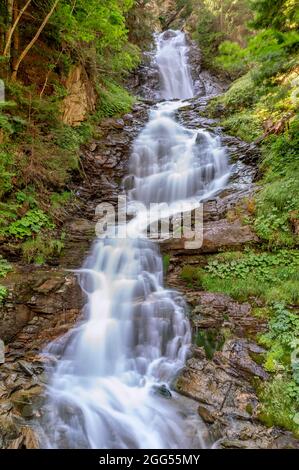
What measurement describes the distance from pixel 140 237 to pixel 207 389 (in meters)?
3.68

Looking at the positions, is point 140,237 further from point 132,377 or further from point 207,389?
point 207,389

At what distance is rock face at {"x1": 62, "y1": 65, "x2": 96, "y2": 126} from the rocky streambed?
260 cm

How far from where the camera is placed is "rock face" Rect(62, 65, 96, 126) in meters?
10.0

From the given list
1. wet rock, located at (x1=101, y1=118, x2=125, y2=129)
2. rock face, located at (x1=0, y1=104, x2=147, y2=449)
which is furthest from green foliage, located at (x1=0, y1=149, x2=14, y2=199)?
wet rock, located at (x1=101, y1=118, x2=125, y2=129)

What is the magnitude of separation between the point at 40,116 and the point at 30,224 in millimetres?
2838

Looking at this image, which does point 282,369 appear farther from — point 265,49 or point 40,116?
point 40,116

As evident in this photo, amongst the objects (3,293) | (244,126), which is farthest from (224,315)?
(244,126)

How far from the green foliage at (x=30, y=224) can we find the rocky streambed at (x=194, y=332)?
58 cm

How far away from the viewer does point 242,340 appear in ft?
17.5

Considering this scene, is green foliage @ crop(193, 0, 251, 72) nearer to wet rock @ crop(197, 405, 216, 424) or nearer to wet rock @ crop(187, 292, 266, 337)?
wet rock @ crop(187, 292, 266, 337)

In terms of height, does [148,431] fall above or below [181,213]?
below

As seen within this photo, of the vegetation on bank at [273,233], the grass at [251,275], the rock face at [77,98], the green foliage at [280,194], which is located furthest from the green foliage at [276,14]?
the rock face at [77,98]

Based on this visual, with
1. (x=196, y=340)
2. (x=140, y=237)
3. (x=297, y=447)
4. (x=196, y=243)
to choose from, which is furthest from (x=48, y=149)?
(x=297, y=447)

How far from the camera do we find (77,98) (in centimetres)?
1055
